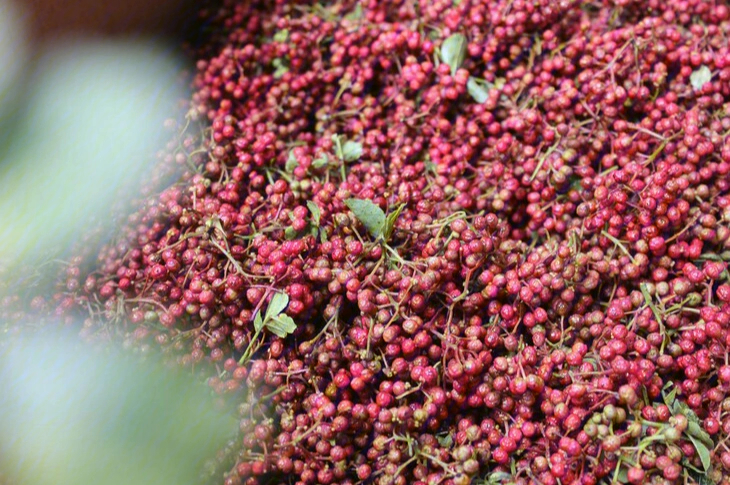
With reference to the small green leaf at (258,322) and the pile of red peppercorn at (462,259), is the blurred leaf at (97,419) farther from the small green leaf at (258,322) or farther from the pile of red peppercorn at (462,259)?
the small green leaf at (258,322)

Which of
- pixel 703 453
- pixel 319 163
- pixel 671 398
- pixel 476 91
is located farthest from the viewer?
pixel 476 91

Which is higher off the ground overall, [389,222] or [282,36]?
[282,36]

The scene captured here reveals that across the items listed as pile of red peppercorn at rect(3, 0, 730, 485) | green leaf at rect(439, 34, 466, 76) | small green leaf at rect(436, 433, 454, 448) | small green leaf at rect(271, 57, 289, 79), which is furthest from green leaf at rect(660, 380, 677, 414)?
small green leaf at rect(271, 57, 289, 79)

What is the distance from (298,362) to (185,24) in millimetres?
1512

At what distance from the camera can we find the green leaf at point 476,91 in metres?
1.92

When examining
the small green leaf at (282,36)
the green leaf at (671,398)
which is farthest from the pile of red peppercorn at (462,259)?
the small green leaf at (282,36)

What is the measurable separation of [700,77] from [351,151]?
1.13m

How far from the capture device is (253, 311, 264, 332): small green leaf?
1.46m

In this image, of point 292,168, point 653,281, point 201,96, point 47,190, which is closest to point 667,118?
point 653,281

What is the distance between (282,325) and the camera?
1.46 m

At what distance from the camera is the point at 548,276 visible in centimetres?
151

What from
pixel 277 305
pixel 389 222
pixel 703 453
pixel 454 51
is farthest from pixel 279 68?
pixel 703 453

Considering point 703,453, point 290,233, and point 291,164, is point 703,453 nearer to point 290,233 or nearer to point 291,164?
point 290,233

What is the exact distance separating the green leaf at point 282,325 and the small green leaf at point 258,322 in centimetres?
2
